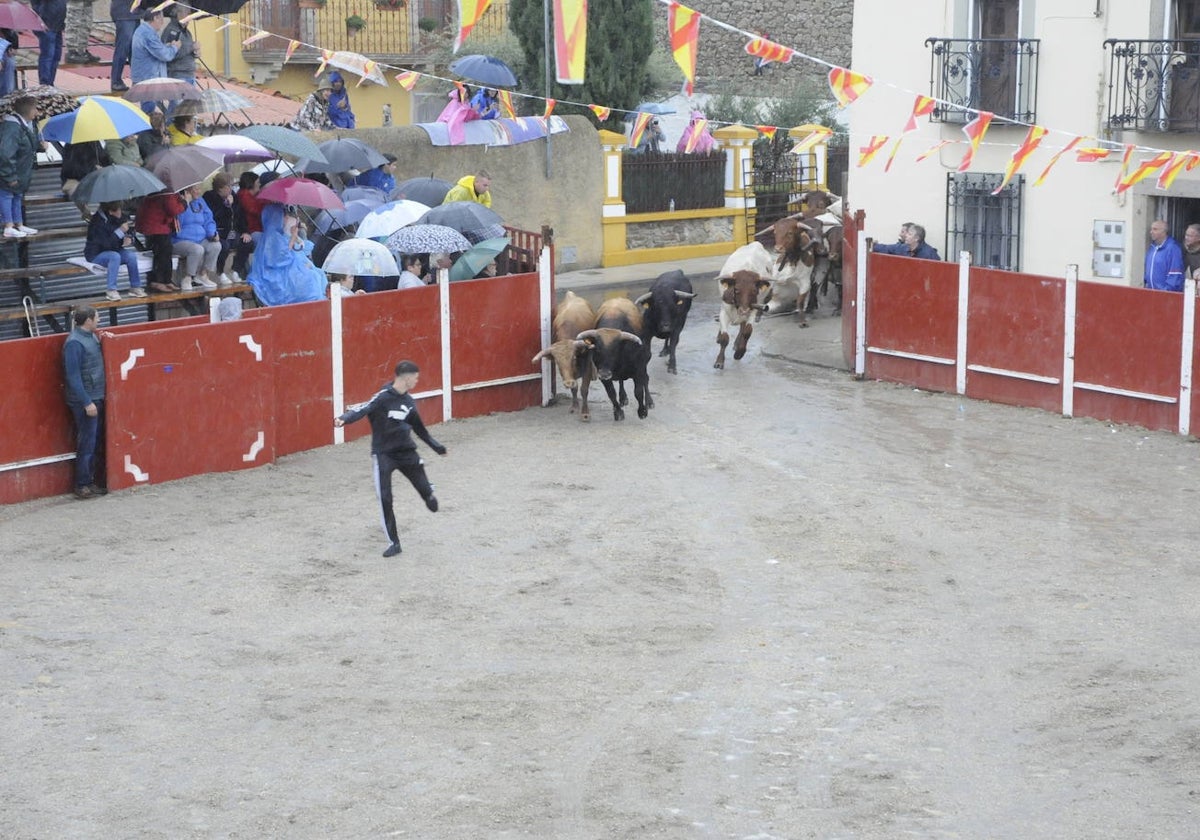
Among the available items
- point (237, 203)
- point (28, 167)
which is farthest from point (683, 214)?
point (28, 167)

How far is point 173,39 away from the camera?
60.8 ft

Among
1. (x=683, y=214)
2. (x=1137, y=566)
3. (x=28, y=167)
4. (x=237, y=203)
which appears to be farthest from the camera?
(x=683, y=214)

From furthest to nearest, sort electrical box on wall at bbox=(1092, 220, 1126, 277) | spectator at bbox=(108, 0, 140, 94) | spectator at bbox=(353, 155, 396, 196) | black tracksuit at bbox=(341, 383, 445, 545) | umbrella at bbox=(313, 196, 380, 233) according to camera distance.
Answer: spectator at bbox=(353, 155, 396, 196) → spectator at bbox=(108, 0, 140, 94) → electrical box on wall at bbox=(1092, 220, 1126, 277) → umbrella at bbox=(313, 196, 380, 233) → black tracksuit at bbox=(341, 383, 445, 545)

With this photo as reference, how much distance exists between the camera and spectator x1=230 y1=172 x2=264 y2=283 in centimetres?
1680

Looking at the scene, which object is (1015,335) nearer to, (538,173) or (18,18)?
(538,173)

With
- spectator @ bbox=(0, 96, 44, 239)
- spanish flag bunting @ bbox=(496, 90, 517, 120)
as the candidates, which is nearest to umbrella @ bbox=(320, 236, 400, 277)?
spectator @ bbox=(0, 96, 44, 239)

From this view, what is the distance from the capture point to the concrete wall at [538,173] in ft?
77.5

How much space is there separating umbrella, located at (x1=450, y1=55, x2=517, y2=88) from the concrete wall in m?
1.23

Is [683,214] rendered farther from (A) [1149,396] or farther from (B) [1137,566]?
(B) [1137,566]

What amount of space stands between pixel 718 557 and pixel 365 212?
8012 millimetres

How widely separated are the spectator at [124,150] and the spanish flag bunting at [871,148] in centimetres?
751

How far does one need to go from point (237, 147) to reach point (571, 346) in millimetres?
3770

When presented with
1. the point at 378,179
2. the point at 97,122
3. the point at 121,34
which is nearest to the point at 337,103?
the point at 378,179

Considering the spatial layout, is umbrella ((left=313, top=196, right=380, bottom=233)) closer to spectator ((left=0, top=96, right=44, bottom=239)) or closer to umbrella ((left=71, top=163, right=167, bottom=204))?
umbrella ((left=71, top=163, right=167, bottom=204))
